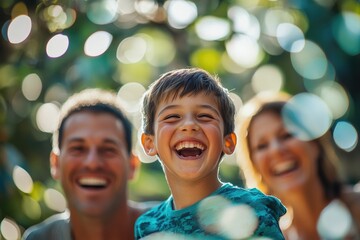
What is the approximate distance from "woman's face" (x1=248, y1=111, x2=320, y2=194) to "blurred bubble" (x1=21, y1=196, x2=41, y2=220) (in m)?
1.15

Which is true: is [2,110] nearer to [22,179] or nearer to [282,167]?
[22,179]

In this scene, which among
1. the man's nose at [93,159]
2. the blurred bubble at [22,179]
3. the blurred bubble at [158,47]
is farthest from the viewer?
the blurred bubble at [158,47]

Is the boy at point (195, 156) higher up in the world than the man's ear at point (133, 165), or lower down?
lower down

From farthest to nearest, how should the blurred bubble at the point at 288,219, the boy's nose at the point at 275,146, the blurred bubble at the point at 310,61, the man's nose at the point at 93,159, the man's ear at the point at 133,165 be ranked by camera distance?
the blurred bubble at the point at 310,61, the blurred bubble at the point at 288,219, the boy's nose at the point at 275,146, the man's ear at the point at 133,165, the man's nose at the point at 93,159

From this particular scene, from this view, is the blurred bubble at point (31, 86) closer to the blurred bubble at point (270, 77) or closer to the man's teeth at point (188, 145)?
the blurred bubble at point (270, 77)

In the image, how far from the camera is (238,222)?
7.43 ft

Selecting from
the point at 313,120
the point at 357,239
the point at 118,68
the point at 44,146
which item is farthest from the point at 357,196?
the point at 44,146

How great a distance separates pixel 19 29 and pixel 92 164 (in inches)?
44.7

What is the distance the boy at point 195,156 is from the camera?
2346 mm

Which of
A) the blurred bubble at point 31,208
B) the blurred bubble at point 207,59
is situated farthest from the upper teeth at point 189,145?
the blurred bubble at point 207,59

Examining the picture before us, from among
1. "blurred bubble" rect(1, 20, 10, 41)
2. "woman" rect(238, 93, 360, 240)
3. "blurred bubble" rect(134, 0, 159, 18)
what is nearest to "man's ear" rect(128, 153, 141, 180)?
"woman" rect(238, 93, 360, 240)

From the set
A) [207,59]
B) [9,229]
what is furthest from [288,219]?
[9,229]

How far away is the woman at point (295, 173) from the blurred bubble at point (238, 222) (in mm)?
1164

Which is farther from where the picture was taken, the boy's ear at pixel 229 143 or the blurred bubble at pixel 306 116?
the blurred bubble at pixel 306 116
